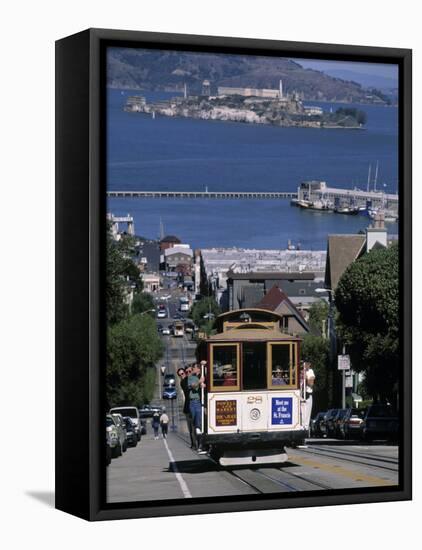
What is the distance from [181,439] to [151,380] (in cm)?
68

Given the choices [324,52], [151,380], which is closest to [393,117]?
[324,52]

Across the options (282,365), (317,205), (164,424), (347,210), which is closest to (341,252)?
(347,210)

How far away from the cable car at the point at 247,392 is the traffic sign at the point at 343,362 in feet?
2.38

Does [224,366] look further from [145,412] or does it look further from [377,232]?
[377,232]

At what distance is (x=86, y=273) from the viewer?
2056 centimetres

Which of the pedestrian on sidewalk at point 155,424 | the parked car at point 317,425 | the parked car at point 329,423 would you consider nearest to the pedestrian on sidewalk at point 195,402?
the pedestrian on sidewalk at point 155,424

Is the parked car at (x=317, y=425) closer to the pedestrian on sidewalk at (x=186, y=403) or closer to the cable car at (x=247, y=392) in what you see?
the cable car at (x=247, y=392)

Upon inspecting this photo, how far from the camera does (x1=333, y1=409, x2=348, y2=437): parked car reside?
2205 centimetres

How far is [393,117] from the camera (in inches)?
883

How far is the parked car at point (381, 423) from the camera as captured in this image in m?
22.3

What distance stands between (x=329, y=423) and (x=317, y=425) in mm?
138

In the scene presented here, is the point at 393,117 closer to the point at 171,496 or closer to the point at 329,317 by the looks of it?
the point at 329,317

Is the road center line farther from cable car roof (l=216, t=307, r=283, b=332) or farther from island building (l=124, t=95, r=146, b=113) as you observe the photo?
island building (l=124, t=95, r=146, b=113)

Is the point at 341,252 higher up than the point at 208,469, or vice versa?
the point at 341,252
